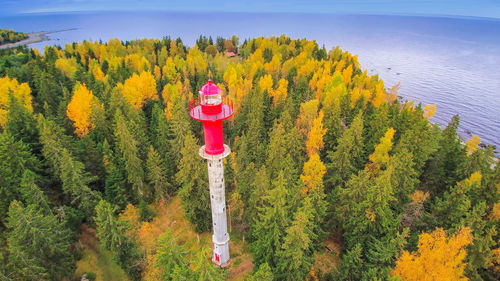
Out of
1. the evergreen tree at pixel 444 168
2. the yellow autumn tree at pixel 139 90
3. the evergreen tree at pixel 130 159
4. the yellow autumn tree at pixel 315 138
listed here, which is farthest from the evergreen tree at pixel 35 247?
the evergreen tree at pixel 444 168

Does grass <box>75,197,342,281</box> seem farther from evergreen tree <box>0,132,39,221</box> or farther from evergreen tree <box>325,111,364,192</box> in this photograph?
evergreen tree <box>0,132,39,221</box>

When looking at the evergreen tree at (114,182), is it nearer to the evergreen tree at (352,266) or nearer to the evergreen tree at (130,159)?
the evergreen tree at (130,159)

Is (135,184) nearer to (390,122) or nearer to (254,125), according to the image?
(254,125)

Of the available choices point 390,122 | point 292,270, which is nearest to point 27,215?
point 292,270

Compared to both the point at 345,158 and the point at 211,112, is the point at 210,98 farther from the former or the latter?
the point at 345,158

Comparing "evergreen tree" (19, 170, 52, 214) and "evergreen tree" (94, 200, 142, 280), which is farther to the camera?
"evergreen tree" (19, 170, 52, 214)

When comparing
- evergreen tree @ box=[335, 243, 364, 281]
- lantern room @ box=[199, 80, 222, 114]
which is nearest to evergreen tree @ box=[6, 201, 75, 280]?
lantern room @ box=[199, 80, 222, 114]
